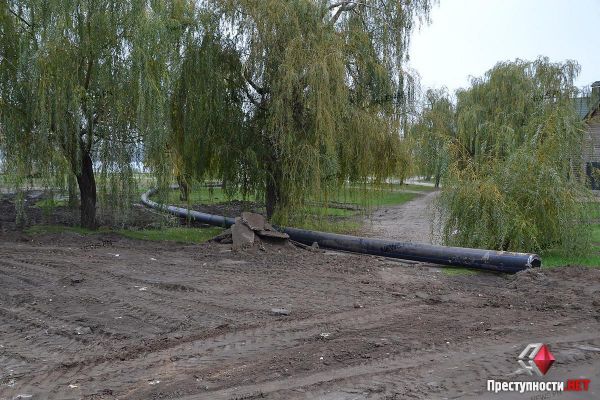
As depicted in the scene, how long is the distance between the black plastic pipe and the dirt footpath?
0.28 metres

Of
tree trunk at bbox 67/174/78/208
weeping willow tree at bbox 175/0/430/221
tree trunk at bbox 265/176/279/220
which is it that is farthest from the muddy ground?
tree trunk at bbox 265/176/279/220

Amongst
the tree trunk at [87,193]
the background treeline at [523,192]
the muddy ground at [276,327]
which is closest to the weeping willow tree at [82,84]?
Result: the tree trunk at [87,193]

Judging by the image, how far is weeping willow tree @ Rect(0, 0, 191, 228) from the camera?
13.2 m

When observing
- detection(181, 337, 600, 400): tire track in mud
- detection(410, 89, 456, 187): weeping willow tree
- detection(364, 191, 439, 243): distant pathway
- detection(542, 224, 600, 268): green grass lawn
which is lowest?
detection(181, 337, 600, 400): tire track in mud

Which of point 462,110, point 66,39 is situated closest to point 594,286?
point 66,39

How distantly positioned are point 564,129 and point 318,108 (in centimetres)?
546

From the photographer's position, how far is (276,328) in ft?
22.4

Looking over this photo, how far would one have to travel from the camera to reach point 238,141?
50.9 feet

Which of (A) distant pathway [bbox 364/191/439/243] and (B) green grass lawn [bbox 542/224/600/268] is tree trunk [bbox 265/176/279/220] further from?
(B) green grass lawn [bbox 542/224/600/268]

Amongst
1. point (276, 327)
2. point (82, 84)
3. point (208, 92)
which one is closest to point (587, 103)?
point (208, 92)

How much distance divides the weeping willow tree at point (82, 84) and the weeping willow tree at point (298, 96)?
1.81 m

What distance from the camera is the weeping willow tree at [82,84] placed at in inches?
521

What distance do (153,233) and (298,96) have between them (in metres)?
5.34

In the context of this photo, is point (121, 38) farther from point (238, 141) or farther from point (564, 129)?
point (564, 129)
